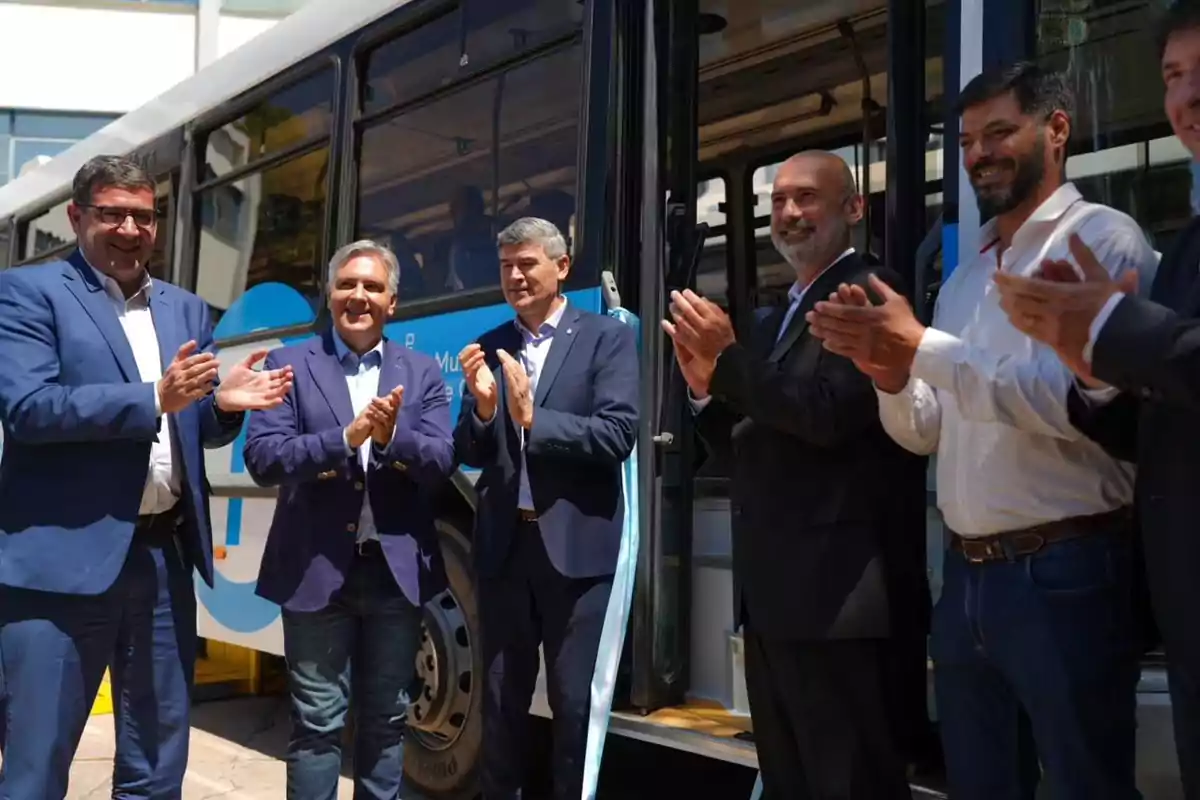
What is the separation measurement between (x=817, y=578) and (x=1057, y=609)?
0.51m

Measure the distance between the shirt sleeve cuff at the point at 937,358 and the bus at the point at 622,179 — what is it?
2.21ft

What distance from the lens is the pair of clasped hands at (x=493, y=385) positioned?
3041mm

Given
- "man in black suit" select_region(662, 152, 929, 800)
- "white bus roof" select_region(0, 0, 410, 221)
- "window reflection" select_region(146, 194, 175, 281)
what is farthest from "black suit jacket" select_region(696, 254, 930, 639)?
"window reflection" select_region(146, 194, 175, 281)

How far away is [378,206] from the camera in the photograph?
15.1ft

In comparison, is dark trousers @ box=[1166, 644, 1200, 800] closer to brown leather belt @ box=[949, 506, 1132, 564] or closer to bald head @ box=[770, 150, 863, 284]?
brown leather belt @ box=[949, 506, 1132, 564]

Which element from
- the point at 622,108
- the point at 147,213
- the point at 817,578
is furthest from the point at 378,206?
the point at 817,578

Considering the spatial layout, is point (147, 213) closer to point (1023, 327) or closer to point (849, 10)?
point (1023, 327)

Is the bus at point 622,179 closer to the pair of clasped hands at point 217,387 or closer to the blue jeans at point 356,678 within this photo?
the blue jeans at point 356,678

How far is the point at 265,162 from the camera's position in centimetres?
529

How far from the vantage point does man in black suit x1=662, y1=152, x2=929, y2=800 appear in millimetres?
2410

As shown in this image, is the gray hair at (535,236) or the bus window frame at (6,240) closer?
the gray hair at (535,236)

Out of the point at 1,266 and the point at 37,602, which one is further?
the point at 1,266

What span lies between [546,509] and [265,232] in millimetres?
2729

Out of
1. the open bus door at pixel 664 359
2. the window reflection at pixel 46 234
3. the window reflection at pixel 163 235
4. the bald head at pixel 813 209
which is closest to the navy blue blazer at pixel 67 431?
the open bus door at pixel 664 359
